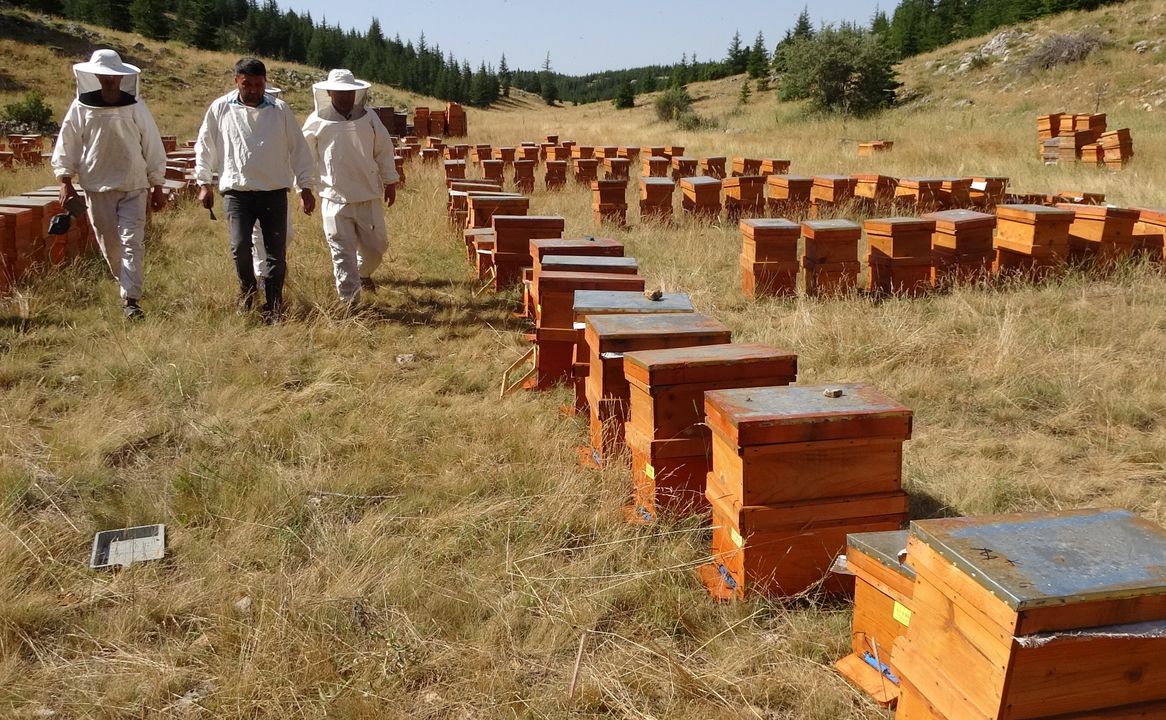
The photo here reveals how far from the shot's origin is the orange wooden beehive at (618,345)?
3.97 m

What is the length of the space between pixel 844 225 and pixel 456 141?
82.6 ft

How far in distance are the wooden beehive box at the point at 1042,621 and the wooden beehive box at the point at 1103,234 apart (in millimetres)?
6982

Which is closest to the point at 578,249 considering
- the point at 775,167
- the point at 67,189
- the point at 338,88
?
the point at 338,88

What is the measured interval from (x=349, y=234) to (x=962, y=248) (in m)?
5.53

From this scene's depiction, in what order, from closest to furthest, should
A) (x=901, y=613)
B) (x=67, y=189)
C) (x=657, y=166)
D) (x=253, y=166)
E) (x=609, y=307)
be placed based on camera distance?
(x=901, y=613)
(x=609, y=307)
(x=253, y=166)
(x=67, y=189)
(x=657, y=166)

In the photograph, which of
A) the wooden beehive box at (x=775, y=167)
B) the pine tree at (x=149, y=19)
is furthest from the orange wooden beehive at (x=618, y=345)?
the pine tree at (x=149, y=19)

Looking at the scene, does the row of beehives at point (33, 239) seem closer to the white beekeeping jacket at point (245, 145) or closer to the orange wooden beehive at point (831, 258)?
the white beekeeping jacket at point (245, 145)

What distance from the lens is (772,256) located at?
25.9 feet

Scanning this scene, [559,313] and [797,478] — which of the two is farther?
[559,313]

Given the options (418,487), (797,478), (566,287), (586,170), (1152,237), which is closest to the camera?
(797,478)

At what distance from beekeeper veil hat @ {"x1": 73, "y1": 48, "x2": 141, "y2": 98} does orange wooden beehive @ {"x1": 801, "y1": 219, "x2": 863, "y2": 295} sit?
558 cm

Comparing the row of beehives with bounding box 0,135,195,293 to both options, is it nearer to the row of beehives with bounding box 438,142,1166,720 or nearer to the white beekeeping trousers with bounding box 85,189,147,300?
the white beekeeping trousers with bounding box 85,189,147,300

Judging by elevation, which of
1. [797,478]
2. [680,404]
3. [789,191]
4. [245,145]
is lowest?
[797,478]

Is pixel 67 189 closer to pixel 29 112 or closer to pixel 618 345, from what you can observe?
pixel 618 345
